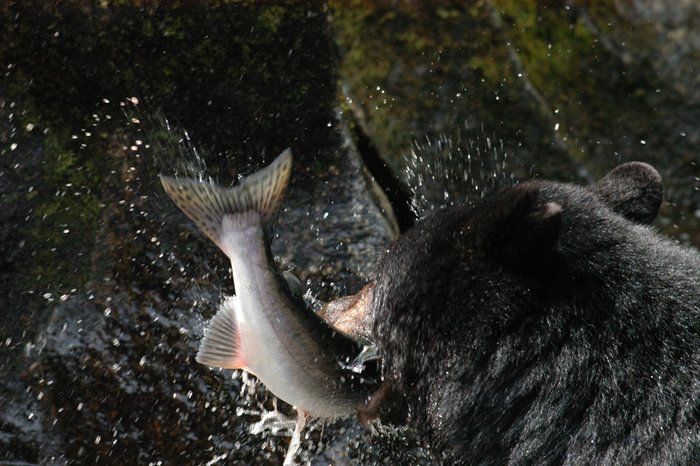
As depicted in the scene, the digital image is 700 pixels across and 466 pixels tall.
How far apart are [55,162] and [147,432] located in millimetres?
1480

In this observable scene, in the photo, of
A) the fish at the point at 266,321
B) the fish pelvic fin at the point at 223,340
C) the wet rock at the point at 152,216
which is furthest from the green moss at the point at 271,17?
the fish pelvic fin at the point at 223,340

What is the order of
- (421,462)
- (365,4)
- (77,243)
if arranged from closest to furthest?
(421,462) → (77,243) → (365,4)

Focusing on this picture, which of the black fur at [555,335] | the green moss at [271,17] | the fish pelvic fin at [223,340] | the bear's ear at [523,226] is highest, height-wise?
the green moss at [271,17]

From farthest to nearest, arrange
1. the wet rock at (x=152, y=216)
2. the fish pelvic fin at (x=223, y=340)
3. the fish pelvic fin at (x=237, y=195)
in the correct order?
the wet rock at (x=152, y=216), the fish pelvic fin at (x=223, y=340), the fish pelvic fin at (x=237, y=195)

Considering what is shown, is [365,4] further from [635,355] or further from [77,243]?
[635,355]

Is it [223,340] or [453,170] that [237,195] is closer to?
[223,340]

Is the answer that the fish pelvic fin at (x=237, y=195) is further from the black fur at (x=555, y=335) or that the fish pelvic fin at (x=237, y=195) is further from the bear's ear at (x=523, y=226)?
the bear's ear at (x=523, y=226)

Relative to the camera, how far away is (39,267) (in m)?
4.85

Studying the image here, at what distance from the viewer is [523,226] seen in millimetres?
3012

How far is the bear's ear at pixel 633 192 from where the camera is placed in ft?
12.1

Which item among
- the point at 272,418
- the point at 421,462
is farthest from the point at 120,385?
the point at 421,462

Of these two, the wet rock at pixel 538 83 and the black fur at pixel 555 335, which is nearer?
the black fur at pixel 555 335

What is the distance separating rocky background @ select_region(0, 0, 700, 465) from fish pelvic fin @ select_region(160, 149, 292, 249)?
1.34 m

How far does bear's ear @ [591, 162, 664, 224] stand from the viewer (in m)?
3.68
